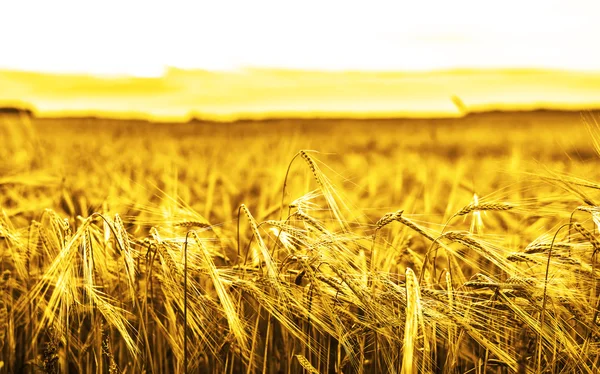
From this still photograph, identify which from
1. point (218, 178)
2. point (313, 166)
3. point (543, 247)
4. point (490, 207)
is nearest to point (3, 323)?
point (313, 166)

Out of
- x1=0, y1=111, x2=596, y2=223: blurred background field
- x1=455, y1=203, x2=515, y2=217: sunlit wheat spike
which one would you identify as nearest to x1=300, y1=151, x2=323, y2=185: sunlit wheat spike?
x1=0, y1=111, x2=596, y2=223: blurred background field

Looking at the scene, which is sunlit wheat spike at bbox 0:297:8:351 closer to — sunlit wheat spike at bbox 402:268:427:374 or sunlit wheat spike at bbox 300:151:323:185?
sunlit wheat spike at bbox 300:151:323:185

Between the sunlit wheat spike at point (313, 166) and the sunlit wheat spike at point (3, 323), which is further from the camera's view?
the sunlit wheat spike at point (3, 323)

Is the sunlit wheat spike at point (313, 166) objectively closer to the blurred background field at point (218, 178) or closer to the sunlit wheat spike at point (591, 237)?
the blurred background field at point (218, 178)

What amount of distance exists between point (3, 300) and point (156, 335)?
58 cm

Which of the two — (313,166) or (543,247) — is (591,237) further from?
(313,166)

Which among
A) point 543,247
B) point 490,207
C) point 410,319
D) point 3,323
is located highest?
point 490,207

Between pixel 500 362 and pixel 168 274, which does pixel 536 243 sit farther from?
pixel 168 274

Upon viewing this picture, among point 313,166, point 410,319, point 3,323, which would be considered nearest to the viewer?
point 410,319

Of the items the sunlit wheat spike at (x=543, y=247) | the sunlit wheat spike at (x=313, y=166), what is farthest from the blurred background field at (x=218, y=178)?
the sunlit wheat spike at (x=543, y=247)

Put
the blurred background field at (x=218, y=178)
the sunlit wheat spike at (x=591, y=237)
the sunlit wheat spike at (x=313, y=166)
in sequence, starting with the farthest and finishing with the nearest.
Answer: the blurred background field at (x=218, y=178) < the sunlit wheat spike at (x=313, y=166) < the sunlit wheat spike at (x=591, y=237)

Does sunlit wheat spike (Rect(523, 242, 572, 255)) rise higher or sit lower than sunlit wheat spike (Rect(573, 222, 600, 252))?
lower

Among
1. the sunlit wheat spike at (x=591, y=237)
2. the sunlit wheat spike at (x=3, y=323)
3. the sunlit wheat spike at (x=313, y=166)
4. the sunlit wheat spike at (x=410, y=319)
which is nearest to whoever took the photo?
the sunlit wheat spike at (x=410, y=319)

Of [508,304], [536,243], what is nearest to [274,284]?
[508,304]
